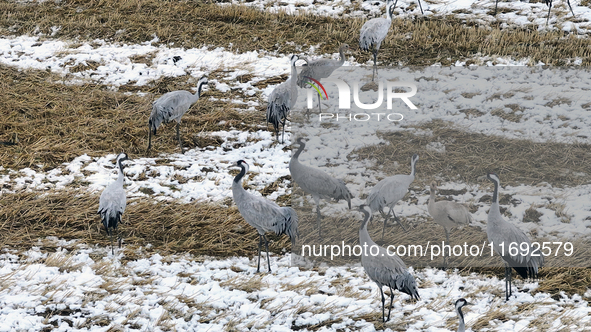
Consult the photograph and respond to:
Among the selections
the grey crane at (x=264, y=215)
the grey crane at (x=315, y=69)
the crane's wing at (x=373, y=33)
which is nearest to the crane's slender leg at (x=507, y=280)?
the grey crane at (x=264, y=215)

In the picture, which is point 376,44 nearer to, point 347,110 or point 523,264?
point 347,110

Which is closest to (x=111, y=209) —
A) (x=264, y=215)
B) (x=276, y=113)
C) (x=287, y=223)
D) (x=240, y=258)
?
(x=240, y=258)

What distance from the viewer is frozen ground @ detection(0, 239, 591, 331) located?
4.39 metres

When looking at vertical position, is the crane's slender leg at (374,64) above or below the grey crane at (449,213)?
above

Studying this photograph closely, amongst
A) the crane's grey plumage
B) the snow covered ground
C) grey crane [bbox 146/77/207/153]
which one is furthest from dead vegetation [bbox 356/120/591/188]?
grey crane [bbox 146/77/207/153]

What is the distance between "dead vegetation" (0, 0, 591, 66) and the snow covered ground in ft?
1.41

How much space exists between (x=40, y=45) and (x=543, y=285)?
958 centimetres

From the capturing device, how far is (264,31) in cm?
1133

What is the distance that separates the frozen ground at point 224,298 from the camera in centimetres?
439

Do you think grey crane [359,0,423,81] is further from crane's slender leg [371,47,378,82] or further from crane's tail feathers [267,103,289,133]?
crane's tail feathers [267,103,289,133]

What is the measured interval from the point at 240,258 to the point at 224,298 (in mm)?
795

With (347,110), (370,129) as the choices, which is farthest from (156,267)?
(347,110)

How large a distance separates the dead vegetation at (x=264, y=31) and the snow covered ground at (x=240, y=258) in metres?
0.43

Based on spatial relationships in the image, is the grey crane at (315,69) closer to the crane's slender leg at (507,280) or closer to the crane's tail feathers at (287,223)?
the crane's tail feathers at (287,223)
